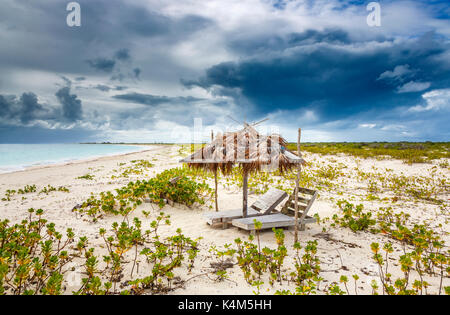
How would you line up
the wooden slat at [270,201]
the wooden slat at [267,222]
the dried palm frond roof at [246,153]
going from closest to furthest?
the dried palm frond roof at [246,153] < the wooden slat at [267,222] < the wooden slat at [270,201]

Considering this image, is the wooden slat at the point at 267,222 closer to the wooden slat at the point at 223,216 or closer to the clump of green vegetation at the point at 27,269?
the wooden slat at the point at 223,216

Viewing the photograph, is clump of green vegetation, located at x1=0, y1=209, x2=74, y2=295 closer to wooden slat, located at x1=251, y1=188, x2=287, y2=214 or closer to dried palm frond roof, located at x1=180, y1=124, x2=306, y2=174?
dried palm frond roof, located at x1=180, y1=124, x2=306, y2=174

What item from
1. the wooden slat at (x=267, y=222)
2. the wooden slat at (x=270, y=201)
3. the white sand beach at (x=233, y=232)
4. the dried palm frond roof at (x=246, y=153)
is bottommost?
the white sand beach at (x=233, y=232)

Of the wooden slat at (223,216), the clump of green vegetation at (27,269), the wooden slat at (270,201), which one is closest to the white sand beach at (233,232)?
the wooden slat at (223,216)

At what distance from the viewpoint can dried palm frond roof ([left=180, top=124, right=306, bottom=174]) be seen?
18.1 ft

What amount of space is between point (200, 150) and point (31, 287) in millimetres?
4541

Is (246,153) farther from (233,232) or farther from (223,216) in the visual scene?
(233,232)

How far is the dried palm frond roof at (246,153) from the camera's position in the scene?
551 centimetres

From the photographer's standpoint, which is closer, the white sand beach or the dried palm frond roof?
the white sand beach

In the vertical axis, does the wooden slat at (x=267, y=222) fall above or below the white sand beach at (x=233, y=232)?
above

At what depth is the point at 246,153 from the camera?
19.0 ft

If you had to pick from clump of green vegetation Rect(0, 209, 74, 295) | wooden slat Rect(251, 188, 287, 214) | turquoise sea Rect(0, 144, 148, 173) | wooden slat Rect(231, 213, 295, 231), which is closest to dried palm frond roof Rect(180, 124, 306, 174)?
wooden slat Rect(251, 188, 287, 214)

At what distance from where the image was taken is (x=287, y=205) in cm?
681
